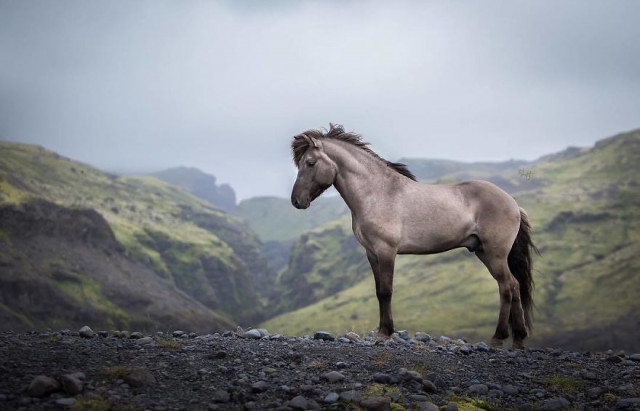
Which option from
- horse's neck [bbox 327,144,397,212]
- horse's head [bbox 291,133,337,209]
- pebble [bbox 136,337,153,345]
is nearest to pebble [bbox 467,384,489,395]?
horse's neck [bbox 327,144,397,212]

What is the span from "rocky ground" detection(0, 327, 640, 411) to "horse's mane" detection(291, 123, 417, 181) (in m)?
4.92

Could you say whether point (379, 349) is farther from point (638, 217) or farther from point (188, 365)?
point (638, 217)

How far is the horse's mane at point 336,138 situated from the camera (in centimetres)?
1431

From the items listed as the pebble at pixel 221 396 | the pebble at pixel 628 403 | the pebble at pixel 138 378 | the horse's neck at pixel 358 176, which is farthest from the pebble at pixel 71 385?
the pebble at pixel 628 403

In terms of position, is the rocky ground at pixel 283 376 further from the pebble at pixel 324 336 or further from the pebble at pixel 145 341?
the pebble at pixel 324 336

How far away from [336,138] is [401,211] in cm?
295

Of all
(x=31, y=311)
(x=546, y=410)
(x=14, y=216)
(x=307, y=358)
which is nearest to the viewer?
(x=546, y=410)

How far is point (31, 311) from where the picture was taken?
123500mm

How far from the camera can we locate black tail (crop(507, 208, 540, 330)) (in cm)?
1518

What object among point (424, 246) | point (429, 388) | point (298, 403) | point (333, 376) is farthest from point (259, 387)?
point (424, 246)

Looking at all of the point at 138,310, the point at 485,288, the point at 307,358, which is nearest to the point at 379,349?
the point at 307,358

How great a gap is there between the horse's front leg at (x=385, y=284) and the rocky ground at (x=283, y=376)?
3.33ft

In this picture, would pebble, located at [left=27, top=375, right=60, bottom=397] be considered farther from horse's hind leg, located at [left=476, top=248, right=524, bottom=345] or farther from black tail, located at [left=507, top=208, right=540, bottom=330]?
black tail, located at [left=507, top=208, right=540, bottom=330]

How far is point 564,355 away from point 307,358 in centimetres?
752
